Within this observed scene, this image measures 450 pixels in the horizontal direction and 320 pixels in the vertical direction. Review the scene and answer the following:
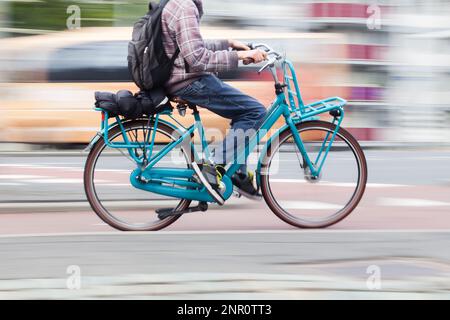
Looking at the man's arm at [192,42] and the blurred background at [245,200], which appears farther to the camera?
the man's arm at [192,42]

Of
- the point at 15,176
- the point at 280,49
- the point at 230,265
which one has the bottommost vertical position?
the point at 230,265

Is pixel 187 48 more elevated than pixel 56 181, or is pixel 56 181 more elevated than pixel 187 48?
pixel 187 48

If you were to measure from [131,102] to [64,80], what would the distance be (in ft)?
25.7

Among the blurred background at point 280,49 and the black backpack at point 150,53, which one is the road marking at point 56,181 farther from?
the blurred background at point 280,49

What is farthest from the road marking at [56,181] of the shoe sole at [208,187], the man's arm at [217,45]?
the man's arm at [217,45]

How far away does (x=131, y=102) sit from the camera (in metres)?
6.25

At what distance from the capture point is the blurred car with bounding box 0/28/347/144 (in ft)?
45.1

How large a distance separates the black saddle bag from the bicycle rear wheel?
0.15 m

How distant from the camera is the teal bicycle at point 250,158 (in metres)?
6.42

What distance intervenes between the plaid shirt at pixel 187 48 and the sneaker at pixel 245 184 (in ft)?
2.24

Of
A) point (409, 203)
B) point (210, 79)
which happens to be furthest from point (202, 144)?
point (409, 203)

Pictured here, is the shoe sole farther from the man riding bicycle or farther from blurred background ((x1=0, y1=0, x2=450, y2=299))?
blurred background ((x1=0, y1=0, x2=450, y2=299))

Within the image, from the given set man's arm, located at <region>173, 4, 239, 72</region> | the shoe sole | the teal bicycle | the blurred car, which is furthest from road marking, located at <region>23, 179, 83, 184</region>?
the blurred car

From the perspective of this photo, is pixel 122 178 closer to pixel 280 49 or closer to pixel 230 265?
pixel 230 265
